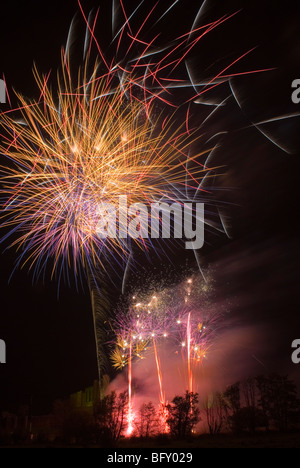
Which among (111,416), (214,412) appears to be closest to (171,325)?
(214,412)

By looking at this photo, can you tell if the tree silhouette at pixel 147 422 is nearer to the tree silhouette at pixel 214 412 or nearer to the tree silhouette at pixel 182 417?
the tree silhouette at pixel 182 417

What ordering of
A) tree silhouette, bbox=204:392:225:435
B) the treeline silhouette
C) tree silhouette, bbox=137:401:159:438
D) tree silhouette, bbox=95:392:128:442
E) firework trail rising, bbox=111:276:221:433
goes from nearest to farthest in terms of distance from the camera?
1. tree silhouette, bbox=95:392:128:442
2. the treeline silhouette
3. tree silhouette, bbox=137:401:159:438
4. tree silhouette, bbox=204:392:225:435
5. firework trail rising, bbox=111:276:221:433

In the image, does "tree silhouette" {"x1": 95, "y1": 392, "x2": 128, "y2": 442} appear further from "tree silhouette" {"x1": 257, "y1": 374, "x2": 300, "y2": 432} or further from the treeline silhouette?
"tree silhouette" {"x1": 257, "y1": 374, "x2": 300, "y2": 432}

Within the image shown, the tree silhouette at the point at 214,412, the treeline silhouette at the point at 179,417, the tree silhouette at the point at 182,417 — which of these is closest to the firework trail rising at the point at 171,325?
the tree silhouette at the point at 214,412

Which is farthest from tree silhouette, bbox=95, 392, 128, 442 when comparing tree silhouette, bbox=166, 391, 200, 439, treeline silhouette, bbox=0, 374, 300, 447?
tree silhouette, bbox=166, 391, 200, 439

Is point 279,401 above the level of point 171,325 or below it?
below

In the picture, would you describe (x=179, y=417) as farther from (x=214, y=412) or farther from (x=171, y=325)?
(x=171, y=325)

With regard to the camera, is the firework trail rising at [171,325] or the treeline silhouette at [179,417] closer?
the treeline silhouette at [179,417]

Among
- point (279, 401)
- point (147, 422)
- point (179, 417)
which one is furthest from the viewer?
point (279, 401)

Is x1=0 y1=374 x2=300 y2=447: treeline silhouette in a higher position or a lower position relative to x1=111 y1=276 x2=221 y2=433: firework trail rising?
lower

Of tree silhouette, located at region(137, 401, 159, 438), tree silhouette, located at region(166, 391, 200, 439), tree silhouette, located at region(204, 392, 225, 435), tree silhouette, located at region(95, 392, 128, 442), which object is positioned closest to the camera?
tree silhouette, located at region(95, 392, 128, 442)

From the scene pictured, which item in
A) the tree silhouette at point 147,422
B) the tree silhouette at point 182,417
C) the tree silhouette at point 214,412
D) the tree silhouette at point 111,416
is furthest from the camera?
the tree silhouette at point 214,412
